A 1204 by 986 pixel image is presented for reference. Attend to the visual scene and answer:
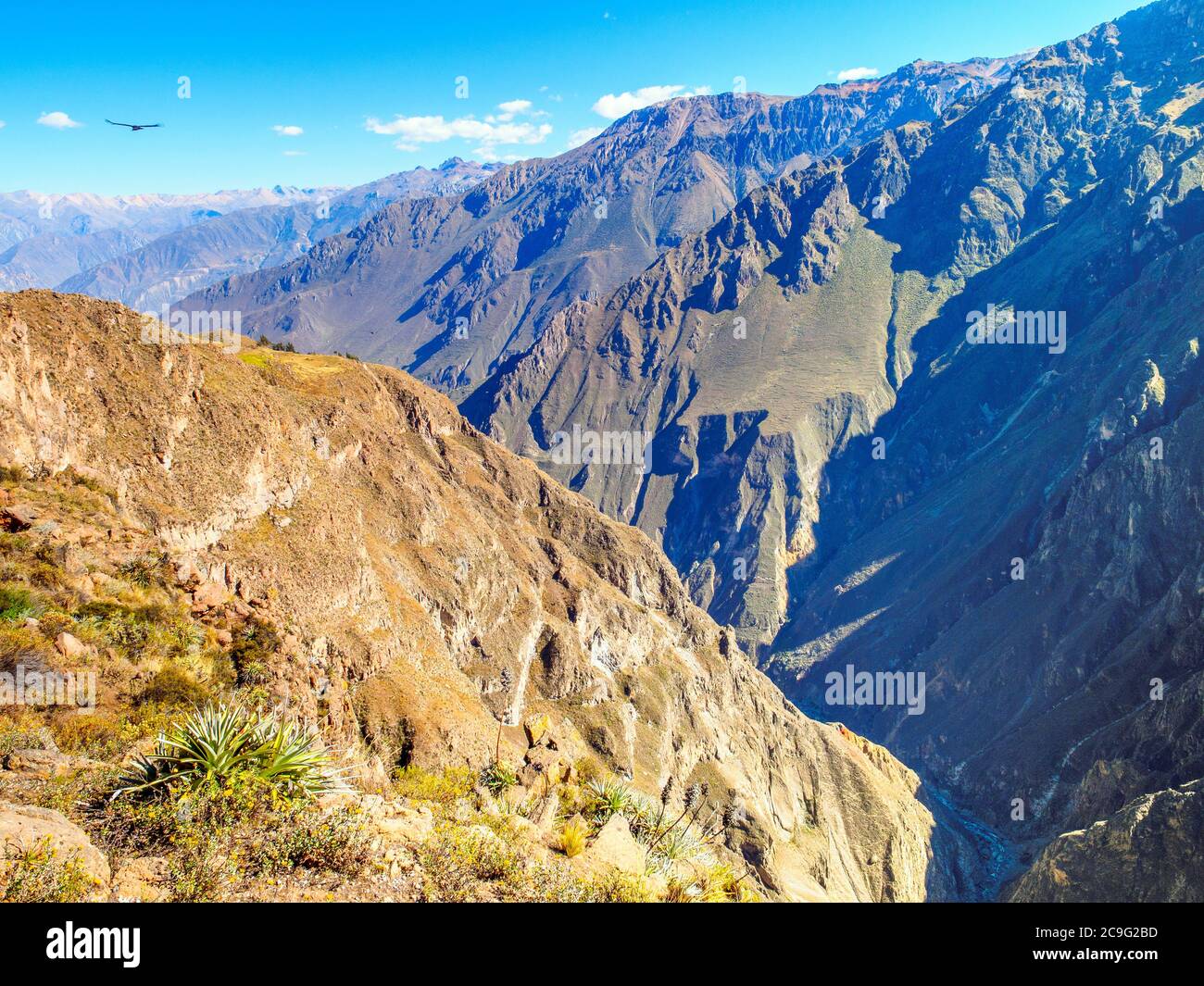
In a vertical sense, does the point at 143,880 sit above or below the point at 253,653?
above

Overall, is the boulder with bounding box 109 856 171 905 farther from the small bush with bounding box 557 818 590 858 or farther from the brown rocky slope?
the brown rocky slope

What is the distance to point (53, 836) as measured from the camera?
902 centimetres

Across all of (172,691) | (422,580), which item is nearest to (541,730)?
(172,691)

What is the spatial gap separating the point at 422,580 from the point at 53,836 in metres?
53.4

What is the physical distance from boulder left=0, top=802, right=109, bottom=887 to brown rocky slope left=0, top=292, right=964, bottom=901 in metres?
9.24

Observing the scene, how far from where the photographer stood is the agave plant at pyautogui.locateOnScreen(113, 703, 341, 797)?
444 inches

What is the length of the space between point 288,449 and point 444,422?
134 feet

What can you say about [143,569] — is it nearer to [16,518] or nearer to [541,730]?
[16,518]

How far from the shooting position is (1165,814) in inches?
2130

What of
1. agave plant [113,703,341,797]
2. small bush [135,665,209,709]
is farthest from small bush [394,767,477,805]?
small bush [135,665,209,709]

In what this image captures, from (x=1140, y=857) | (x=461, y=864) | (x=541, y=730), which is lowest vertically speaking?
(x=1140, y=857)

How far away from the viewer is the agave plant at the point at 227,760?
11289 millimetres

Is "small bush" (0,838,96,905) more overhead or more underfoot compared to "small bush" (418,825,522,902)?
more overhead
